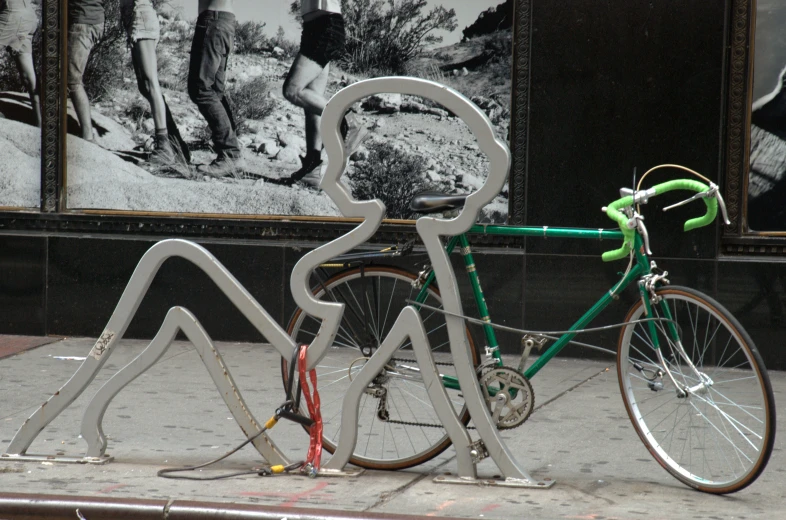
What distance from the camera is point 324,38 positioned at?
7281 mm

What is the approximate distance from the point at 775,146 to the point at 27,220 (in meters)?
5.58

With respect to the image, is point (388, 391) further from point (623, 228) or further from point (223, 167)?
point (223, 167)

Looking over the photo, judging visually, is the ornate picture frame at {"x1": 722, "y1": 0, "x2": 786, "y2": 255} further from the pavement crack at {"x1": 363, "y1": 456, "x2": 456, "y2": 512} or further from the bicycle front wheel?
the pavement crack at {"x1": 363, "y1": 456, "x2": 456, "y2": 512}

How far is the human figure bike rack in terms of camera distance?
4043 mm

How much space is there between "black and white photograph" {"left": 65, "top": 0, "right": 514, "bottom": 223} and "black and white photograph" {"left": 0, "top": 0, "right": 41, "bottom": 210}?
28cm

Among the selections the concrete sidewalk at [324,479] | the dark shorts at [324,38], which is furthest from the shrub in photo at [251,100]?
the concrete sidewalk at [324,479]

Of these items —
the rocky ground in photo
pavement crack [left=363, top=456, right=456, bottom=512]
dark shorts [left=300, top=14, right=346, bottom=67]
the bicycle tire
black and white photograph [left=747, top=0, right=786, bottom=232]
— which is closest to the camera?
pavement crack [left=363, top=456, right=456, bottom=512]

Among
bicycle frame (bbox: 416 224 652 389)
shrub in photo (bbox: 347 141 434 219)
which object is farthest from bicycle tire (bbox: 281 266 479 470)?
shrub in photo (bbox: 347 141 434 219)

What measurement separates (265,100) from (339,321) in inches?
141

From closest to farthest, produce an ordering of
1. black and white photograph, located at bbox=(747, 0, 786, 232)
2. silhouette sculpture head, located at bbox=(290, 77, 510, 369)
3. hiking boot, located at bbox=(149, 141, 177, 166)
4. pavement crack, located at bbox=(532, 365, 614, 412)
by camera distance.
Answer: silhouette sculpture head, located at bbox=(290, 77, 510, 369), pavement crack, located at bbox=(532, 365, 614, 412), black and white photograph, located at bbox=(747, 0, 786, 232), hiking boot, located at bbox=(149, 141, 177, 166)

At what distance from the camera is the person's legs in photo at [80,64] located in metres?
7.48

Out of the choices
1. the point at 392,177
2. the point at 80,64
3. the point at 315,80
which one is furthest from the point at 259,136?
the point at 80,64

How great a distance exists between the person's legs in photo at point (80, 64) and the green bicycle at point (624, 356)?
12.2 ft

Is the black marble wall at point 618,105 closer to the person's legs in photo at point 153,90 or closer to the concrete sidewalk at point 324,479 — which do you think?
the concrete sidewalk at point 324,479
